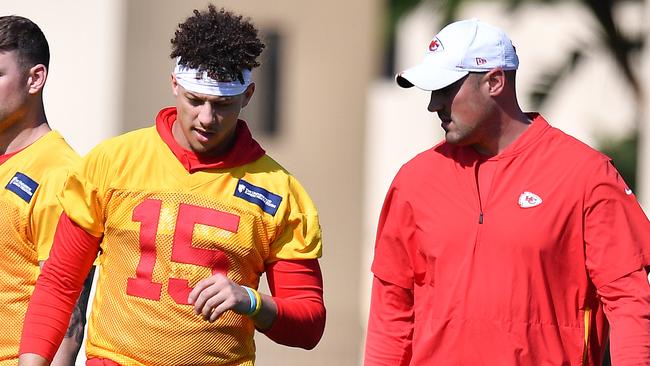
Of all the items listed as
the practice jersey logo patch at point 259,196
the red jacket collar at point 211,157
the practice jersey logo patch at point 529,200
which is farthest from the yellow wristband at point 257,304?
the practice jersey logo patch at point 529,200

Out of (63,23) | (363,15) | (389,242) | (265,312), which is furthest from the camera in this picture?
(363,15)

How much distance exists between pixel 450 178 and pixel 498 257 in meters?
0.41

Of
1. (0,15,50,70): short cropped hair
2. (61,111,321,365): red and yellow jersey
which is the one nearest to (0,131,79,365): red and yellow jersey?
(61,111,321,365): red and yellow jersey

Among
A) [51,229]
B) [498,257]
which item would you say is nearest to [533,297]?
[498,257]

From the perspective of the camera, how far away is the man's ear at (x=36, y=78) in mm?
6367

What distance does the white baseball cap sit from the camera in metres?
5.89

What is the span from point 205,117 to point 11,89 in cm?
101

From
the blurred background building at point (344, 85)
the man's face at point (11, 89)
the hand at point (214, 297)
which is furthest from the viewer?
the blurred background building at point (344, 85)

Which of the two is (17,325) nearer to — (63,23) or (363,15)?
(63,23)

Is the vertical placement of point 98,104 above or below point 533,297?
below

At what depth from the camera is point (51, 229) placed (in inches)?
242

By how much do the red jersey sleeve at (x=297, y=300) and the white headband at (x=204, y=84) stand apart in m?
0.68

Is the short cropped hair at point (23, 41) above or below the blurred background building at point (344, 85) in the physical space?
above

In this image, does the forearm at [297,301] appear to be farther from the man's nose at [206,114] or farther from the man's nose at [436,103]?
the man's nose at [436,103]
